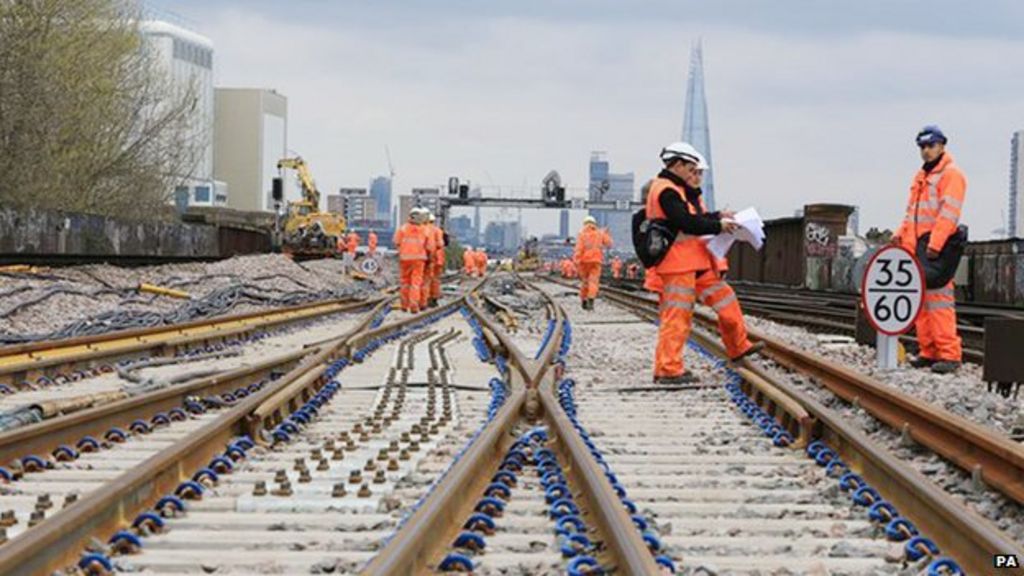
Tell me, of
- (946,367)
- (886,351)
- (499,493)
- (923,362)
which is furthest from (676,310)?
(499,493)

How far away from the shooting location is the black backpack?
28.7 feet

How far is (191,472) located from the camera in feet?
17.7

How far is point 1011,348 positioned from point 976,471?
9.70 feet

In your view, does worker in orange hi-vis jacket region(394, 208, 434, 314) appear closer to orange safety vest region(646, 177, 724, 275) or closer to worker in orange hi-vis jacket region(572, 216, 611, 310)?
worker in orange hi-vis jacket region(572, 216, 611, 310)

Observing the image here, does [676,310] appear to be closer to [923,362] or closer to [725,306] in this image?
[725,306]

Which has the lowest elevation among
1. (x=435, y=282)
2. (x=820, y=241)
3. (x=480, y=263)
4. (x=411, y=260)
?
(x=480, y=263)

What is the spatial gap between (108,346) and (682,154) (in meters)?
5.99

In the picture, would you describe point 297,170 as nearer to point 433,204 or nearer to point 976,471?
point 433,204

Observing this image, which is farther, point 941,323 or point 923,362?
point 923,362

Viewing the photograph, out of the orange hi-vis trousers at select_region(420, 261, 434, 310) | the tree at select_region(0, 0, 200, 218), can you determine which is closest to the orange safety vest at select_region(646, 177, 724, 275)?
the orange hi-vis trousers at select_region(420, 261, 434, 310)

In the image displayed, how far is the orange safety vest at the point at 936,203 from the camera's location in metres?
9.49

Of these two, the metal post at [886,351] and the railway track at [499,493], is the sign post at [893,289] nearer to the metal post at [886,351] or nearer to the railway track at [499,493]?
the metal post at [886,351]

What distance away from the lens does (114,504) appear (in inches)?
173

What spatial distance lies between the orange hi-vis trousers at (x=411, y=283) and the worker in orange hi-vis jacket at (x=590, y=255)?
12.1 ft
